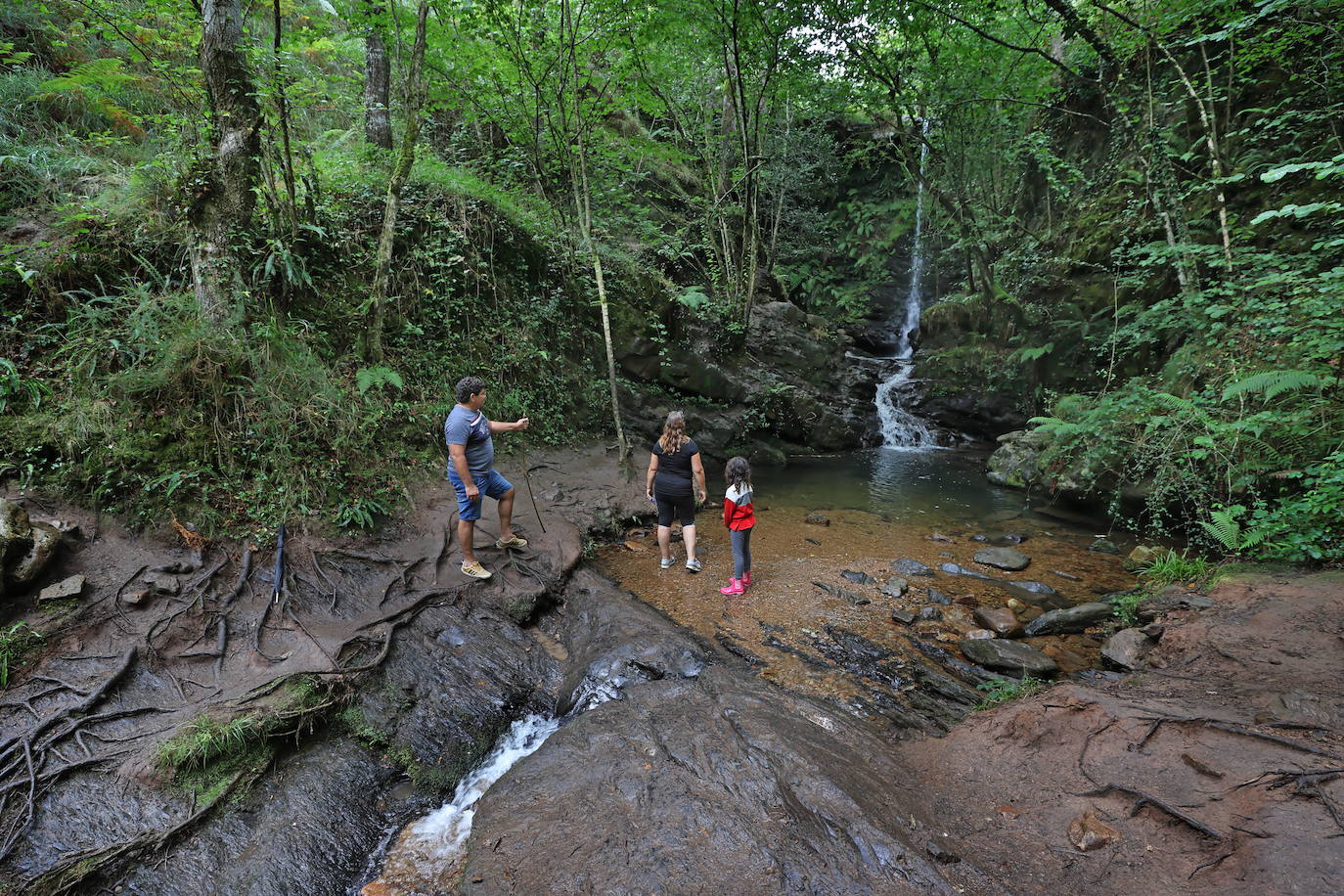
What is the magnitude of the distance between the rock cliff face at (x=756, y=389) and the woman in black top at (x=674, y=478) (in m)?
4.03

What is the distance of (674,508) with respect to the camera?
6.71 m

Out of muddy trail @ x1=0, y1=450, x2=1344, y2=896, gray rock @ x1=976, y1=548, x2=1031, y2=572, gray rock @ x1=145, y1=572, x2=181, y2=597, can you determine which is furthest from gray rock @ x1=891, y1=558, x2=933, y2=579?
gray rock @ x1=145, y1=572, x2=181, y2=597

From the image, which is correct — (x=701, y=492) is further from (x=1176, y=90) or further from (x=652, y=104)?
(x=1176, y=90)

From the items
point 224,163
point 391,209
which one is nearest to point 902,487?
point 391,209

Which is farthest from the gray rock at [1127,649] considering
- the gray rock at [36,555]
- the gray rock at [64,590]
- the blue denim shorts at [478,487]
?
the gray rock at [36,555]

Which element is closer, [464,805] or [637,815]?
[637,815]

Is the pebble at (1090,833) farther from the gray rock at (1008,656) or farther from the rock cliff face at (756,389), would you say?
the rock cliff face at (756,389)

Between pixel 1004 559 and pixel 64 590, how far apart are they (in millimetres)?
9823

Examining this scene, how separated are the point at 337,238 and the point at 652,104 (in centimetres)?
671

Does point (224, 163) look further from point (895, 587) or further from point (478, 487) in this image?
point (895, 587)

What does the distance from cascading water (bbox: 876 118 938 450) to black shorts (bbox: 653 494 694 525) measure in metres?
10.0

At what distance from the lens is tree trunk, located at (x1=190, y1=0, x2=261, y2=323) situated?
5586 mm

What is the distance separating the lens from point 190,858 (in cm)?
282

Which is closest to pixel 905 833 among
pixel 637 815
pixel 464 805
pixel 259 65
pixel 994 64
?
pixel 637 815
